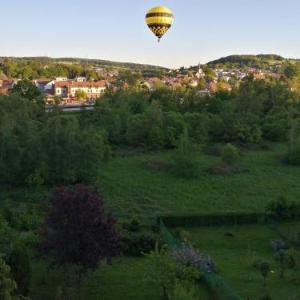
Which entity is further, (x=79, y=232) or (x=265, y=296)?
(x=265, y=296)

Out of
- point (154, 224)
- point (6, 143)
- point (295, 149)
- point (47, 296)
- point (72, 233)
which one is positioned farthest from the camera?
point (295, 149)

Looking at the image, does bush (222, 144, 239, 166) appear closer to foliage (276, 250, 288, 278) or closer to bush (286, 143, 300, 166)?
bush (286, 143, 300, 166)

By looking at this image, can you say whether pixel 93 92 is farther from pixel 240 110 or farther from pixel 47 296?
pixel 47 296

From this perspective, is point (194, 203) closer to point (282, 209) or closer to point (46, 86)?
point (282, 209)

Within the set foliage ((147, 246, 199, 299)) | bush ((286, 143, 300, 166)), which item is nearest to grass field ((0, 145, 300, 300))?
bush ((286, 143, 300, 166))

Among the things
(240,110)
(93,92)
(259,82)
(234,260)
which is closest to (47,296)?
(234,260)

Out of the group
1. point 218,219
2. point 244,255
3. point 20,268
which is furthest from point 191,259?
point 218,219
